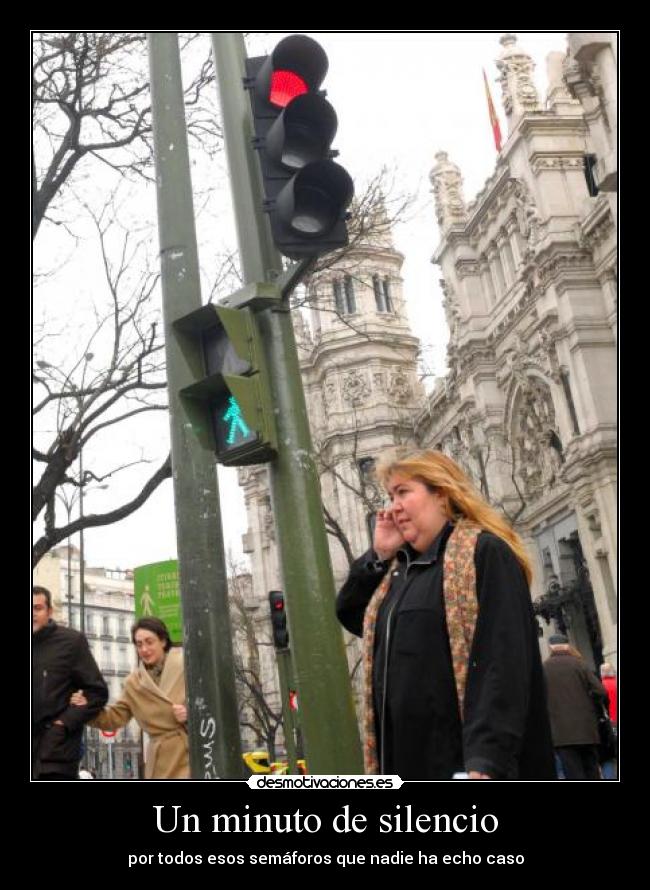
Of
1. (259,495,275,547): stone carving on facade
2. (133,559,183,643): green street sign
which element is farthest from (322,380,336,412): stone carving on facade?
(133,559,183,643): green street sign


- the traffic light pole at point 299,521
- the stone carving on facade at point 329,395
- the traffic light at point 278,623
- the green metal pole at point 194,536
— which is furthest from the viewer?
the stone carving on facade at point 329,395

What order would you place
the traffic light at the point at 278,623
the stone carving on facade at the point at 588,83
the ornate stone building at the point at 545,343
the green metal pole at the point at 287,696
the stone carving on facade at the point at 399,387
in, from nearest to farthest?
the traffic light at the point at 278,623 < the green metal pole at the point at 287,696 < the stone carving on facade at the point at 588,83 < the ornate stone building at the point at 545,343 < the stone carving on facade at the point at 399,387

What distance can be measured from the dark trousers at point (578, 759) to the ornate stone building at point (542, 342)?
1515 centimetres

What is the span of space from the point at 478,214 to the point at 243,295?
38.4 m

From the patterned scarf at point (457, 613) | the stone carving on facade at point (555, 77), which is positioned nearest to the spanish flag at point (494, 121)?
the stone carving on facade at point (555, 77)

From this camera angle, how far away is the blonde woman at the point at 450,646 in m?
3.06

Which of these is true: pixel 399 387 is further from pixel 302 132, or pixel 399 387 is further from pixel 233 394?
pixel 233 394

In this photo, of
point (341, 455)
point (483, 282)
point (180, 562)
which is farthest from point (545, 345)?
point (180, 562)

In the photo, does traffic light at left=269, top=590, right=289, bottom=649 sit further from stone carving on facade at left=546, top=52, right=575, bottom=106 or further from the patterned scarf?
stone carving on facade at left=546, top=52, right=575, bottom=106

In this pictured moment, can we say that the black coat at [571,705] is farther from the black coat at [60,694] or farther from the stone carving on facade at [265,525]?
the stone carving on facade at [265,525]

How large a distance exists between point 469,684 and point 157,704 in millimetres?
3800

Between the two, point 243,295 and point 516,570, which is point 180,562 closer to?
point 243,295

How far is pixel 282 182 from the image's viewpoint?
4.39 m

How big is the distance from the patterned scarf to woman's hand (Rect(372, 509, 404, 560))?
33cm
